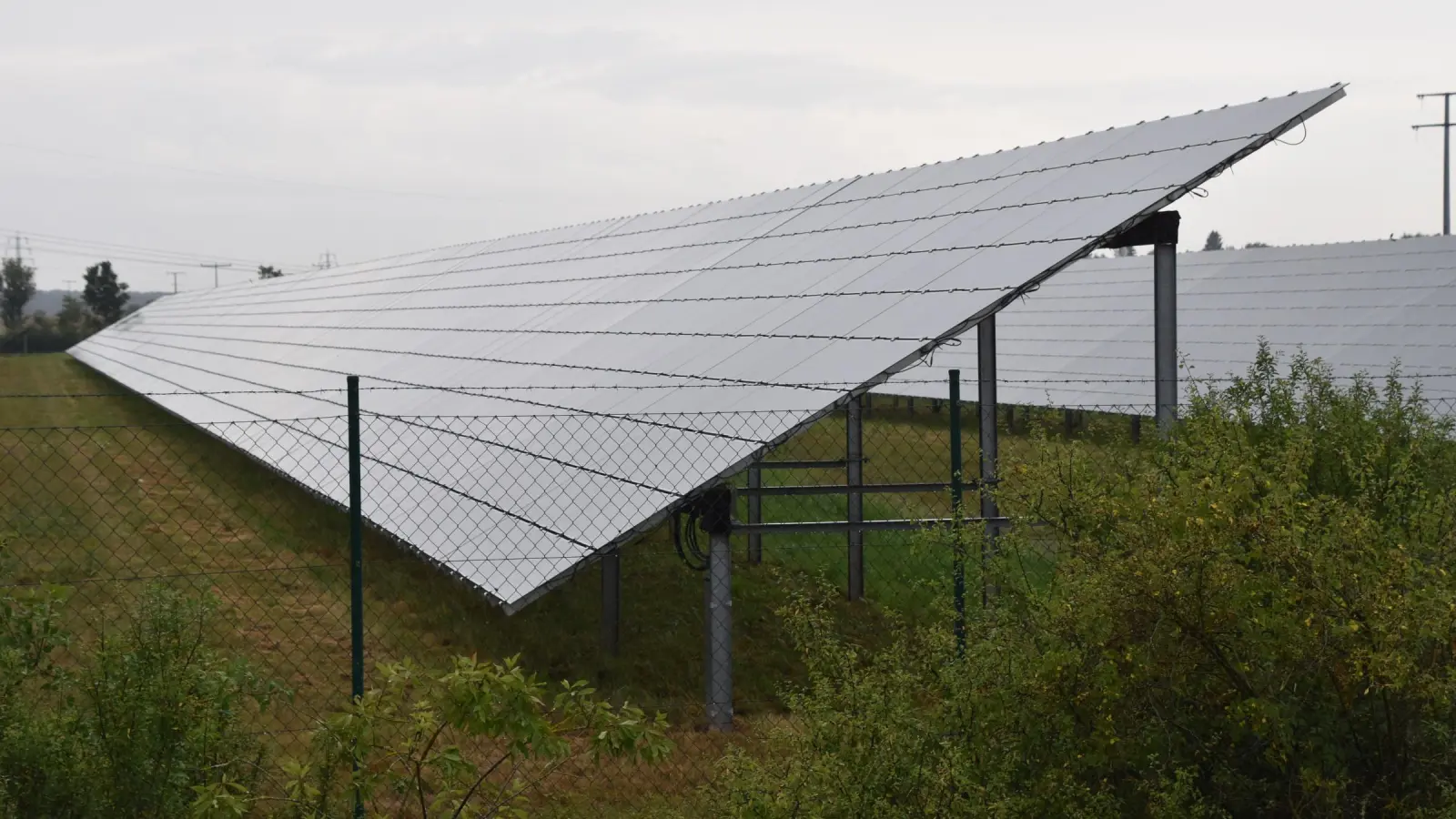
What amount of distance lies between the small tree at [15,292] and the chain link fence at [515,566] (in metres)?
84.3

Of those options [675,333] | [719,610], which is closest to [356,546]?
[719,610]

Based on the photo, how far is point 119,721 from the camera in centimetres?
477

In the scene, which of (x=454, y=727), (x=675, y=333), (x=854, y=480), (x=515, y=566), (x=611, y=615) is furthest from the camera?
(x=675, y=333)

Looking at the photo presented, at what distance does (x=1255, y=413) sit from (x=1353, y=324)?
1500 cm

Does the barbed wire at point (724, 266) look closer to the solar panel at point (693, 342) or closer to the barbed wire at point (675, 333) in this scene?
the solar panel at point (693, 342)

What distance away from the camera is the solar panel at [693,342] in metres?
7.94

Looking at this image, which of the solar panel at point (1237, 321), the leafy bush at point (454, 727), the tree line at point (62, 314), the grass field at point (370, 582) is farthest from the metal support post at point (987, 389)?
the tree line at point (62, 314)

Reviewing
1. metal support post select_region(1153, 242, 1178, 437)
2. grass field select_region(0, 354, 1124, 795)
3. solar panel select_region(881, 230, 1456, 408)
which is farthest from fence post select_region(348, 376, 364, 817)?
solar panel select_region(881, 230, 1456, 408)

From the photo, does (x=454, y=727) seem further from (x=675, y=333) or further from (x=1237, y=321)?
(x=1237, y=321)

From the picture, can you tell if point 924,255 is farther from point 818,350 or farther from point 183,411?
point 183,411

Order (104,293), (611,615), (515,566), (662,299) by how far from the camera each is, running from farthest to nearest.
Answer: (104,293), (662,299), (611,615), (515,566)

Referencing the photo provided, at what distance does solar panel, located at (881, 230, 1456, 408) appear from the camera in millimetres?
20906

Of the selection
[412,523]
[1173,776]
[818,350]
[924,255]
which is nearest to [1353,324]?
[924,255]

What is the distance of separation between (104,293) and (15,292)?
9.11 m
